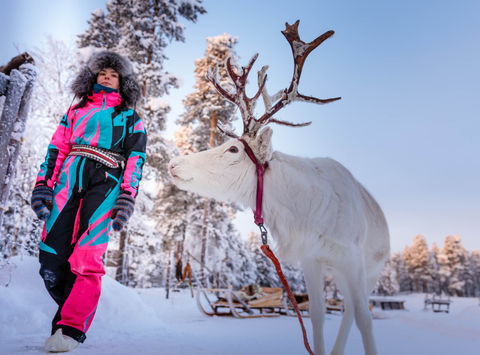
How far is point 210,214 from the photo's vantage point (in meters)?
13.7

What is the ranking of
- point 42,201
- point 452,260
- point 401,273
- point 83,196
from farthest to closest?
point 401,273 → point 452,260 → point 83,196 → point 42,201

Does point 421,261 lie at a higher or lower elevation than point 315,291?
lower

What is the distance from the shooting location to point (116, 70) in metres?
2.46

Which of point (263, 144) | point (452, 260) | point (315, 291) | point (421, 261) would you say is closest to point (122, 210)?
point (263, 144)

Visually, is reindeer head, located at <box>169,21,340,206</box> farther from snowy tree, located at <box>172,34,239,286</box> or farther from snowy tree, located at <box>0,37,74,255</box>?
snowy tree, located at <box>172,34,239,286</box>

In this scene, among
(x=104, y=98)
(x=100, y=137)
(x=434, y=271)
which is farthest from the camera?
(x=434, y=271)

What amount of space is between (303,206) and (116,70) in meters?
1.97

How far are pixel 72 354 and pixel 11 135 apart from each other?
1936mm

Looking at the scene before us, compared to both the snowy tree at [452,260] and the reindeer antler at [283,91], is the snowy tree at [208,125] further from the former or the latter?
the snowy tree at [452,260]

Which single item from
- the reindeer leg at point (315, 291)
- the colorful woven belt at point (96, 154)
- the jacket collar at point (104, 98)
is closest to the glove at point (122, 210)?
the colorful woven belt at point (96, 154)

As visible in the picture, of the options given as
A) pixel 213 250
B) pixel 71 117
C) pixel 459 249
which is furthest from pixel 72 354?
pixel 459 249

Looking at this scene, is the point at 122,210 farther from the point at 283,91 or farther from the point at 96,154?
the point at 283,91

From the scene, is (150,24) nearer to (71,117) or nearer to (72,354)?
(71,117)

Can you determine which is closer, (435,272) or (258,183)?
(258,183)
